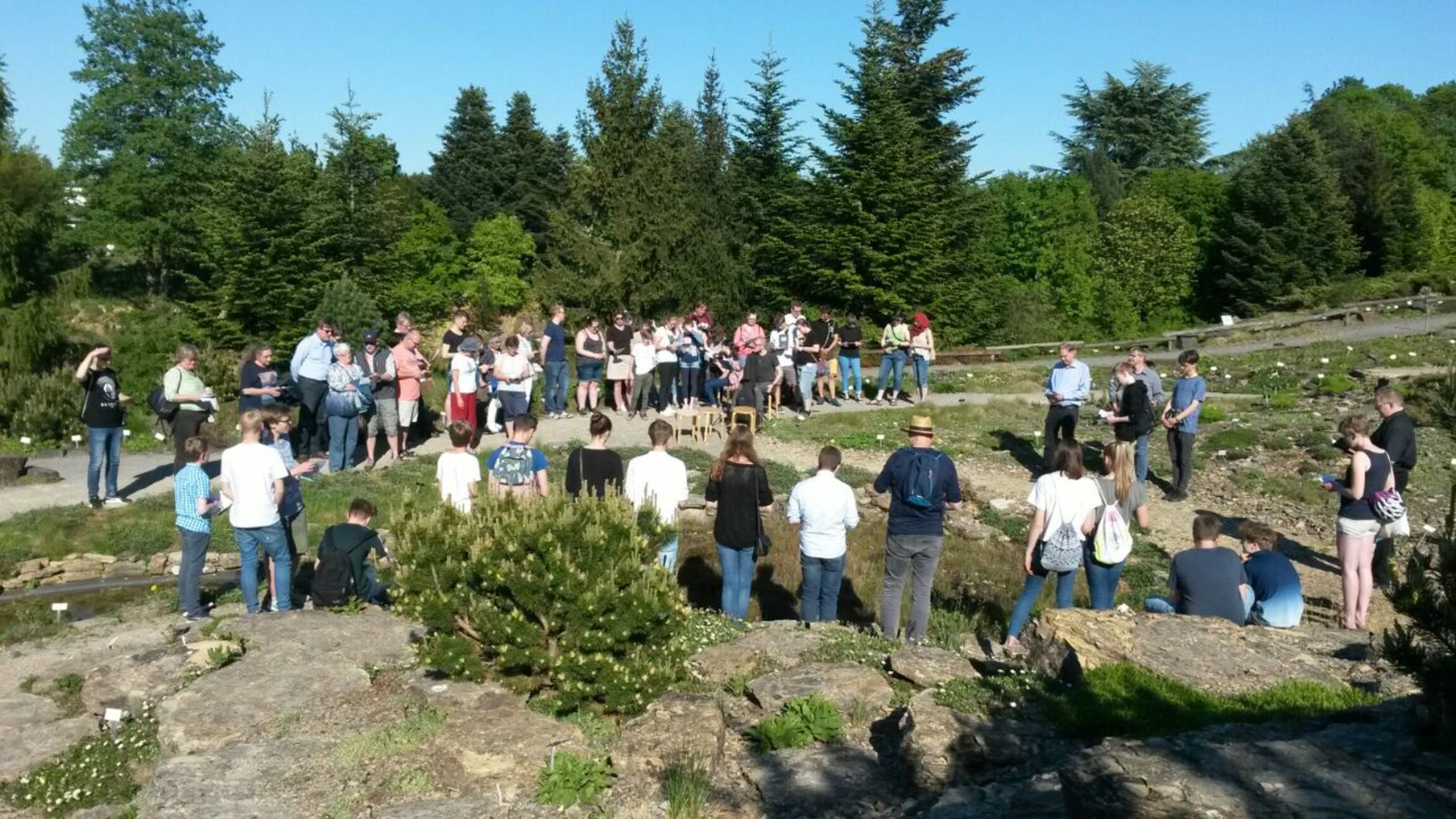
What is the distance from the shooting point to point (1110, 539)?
27.6ft

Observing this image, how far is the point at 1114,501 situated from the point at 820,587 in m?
2.43

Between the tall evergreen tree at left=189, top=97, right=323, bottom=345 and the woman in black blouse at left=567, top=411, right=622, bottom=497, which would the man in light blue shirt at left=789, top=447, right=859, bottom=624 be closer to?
the woman in black blouse at left=567, top=411, right=622, bottom=497

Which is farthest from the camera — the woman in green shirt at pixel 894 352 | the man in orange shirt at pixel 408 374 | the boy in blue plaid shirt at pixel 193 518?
the woman in green shirt at pixel 894 352

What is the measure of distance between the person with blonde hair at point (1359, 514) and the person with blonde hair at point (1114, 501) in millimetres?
1604

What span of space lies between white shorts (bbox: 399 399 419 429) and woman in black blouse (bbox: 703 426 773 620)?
734cm

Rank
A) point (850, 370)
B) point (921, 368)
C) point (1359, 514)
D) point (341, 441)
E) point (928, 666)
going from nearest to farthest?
point (928, 666), point (1359, 514), point (341, 441), point (850, 370), point (921, 368)

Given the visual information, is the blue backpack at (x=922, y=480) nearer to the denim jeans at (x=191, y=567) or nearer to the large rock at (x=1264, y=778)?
the large rock at (x=1264, y=778)

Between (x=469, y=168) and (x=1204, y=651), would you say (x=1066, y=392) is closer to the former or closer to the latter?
(x=1204, y=651)

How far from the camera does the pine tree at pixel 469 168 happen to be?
54.1 metres

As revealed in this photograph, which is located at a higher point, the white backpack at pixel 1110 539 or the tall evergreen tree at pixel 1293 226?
the tall evergreen tree at pixel 1293 226

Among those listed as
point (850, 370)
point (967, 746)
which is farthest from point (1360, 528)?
point (850, 370)

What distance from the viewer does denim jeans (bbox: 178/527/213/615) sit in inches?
352

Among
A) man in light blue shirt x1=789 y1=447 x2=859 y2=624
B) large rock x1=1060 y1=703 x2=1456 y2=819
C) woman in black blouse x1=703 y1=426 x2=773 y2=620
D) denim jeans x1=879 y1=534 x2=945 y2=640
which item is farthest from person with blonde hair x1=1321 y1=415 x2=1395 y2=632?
woman in black blouse x1=703 y1=426 x2=773 y2=620

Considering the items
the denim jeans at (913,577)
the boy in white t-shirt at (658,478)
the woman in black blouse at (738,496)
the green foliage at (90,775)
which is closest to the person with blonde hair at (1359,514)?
the denim jeans at (913,577)
